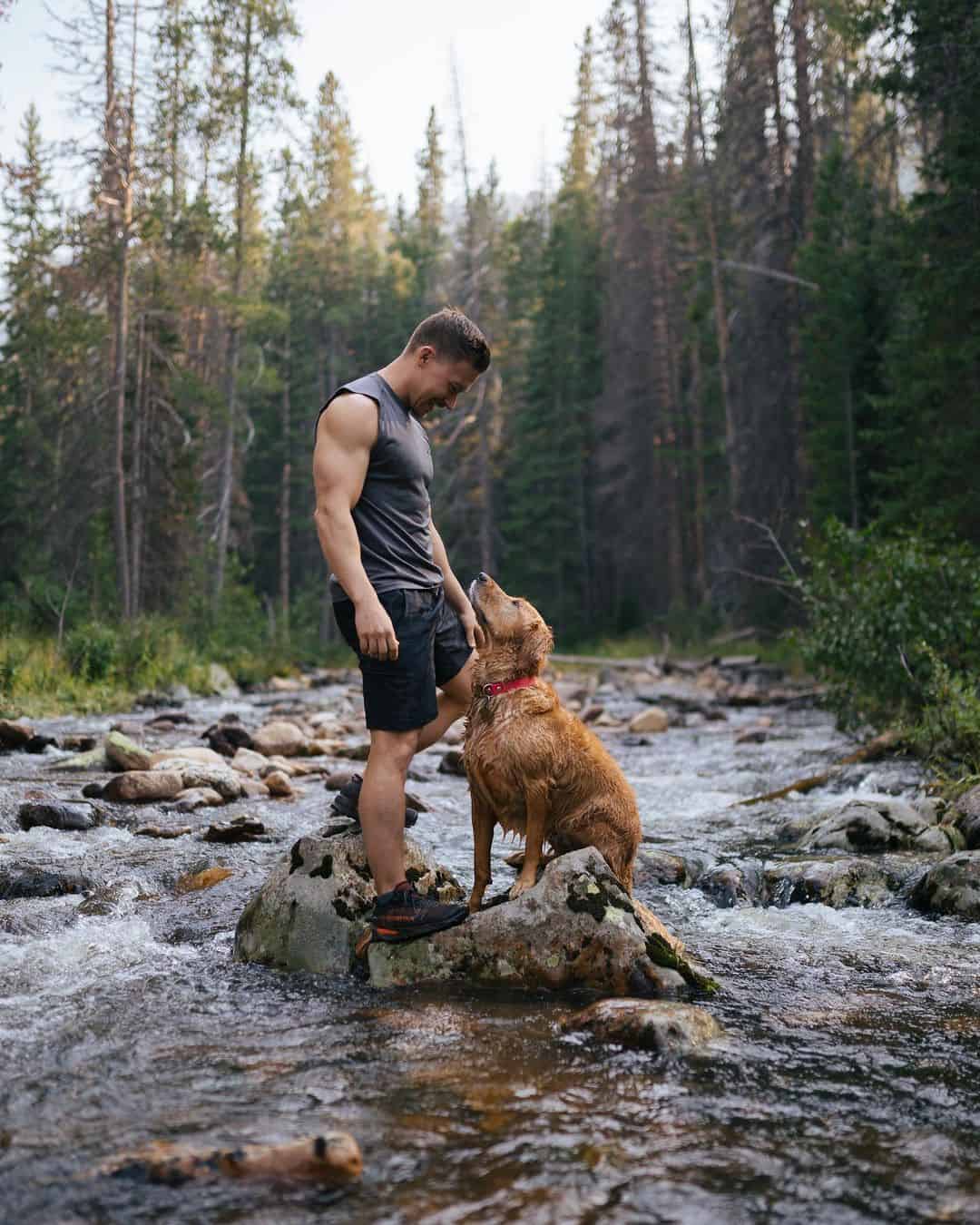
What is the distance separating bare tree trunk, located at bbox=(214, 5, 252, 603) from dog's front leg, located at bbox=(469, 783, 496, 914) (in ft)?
79.5

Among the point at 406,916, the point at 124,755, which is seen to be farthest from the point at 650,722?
the point at 406,916

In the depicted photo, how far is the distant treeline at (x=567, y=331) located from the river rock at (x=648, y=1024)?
28.9 feet

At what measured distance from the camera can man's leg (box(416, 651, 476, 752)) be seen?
192 inches

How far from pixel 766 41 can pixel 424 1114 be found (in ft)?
99.9

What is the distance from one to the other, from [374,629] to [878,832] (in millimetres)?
4718

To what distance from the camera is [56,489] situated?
82.7 ft

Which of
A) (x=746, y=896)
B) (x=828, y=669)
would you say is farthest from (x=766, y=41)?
(x=746, y=896)

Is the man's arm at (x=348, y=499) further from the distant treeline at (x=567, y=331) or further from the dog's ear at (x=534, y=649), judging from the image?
the distant treeline at (x=567, y=331)

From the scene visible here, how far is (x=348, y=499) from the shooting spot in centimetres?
433

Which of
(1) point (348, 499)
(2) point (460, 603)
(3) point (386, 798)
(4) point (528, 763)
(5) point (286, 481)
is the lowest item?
(3) point (386, 798)

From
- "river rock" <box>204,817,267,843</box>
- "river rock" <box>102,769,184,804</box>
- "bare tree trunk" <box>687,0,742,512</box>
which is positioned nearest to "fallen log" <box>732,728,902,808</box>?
"river rock" <box>204,817,267,843</box>

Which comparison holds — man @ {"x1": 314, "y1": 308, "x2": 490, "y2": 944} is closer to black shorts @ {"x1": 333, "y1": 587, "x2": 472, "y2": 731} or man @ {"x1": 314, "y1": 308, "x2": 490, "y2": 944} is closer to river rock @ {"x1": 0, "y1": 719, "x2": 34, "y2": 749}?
black shorts @ {"x1": 333, "y1": 587, "x2": 472, "y2": 731}

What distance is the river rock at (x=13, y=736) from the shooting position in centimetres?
1162

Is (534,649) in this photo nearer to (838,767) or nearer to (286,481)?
(838,767)
